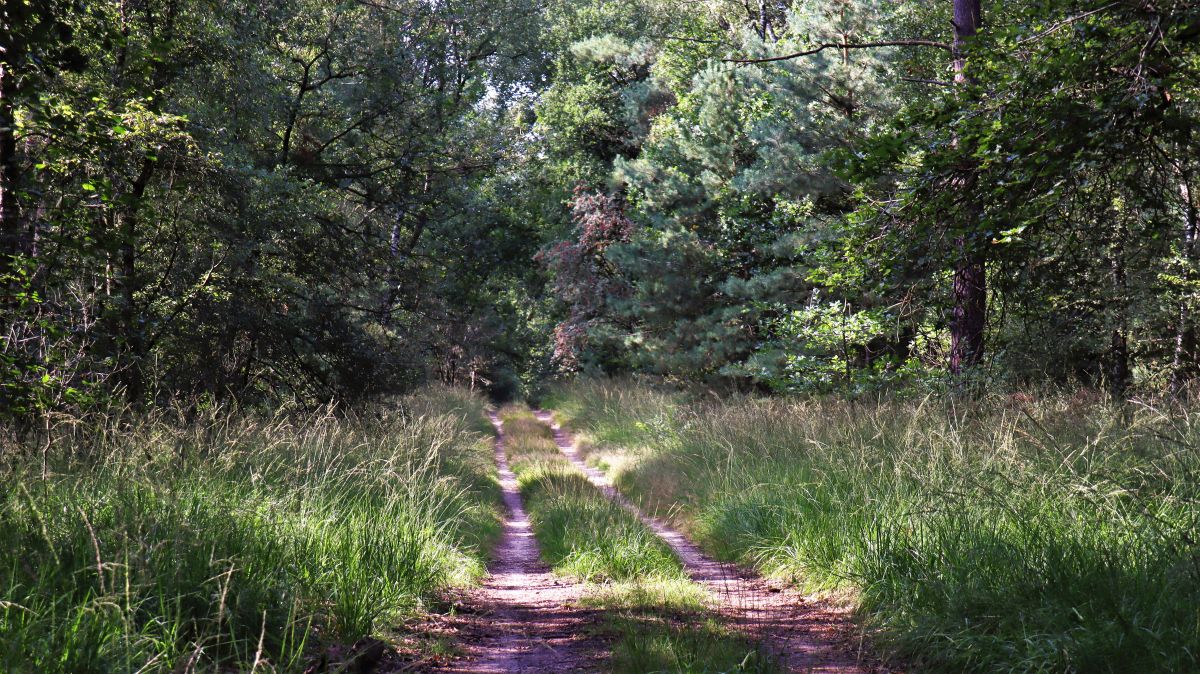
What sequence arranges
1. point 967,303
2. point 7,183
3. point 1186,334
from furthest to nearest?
point 1186,334, point 967,303, point 7,183

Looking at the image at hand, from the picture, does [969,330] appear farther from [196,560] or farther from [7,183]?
[7,183]

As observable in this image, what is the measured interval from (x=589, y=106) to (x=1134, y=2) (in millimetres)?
25123

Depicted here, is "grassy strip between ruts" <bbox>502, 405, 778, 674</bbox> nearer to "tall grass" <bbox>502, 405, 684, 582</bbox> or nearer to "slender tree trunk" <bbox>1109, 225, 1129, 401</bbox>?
"tall grass" <bbox>502, 405, 684, 582</bbox>

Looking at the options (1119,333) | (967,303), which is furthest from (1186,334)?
(967,303)

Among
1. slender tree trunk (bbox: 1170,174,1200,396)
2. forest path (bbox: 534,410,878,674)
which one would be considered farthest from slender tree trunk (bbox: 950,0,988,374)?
forest path (bbox: 534,410,878,674)

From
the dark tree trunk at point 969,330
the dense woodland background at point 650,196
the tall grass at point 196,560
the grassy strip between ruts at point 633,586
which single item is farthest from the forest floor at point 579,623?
the dark tree trunk at point 969,330

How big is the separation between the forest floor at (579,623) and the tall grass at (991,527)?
0.91 feet

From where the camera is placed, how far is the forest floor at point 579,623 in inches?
190

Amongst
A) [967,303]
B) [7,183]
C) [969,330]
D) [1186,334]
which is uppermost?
[7,183]

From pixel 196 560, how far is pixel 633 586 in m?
3.33

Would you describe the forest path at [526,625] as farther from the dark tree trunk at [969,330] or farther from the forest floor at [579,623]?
the dark tree trunk at [969,330]

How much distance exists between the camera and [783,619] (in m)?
5.71

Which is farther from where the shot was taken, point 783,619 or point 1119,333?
point 1119,333

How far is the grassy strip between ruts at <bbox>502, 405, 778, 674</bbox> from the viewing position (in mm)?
4539
